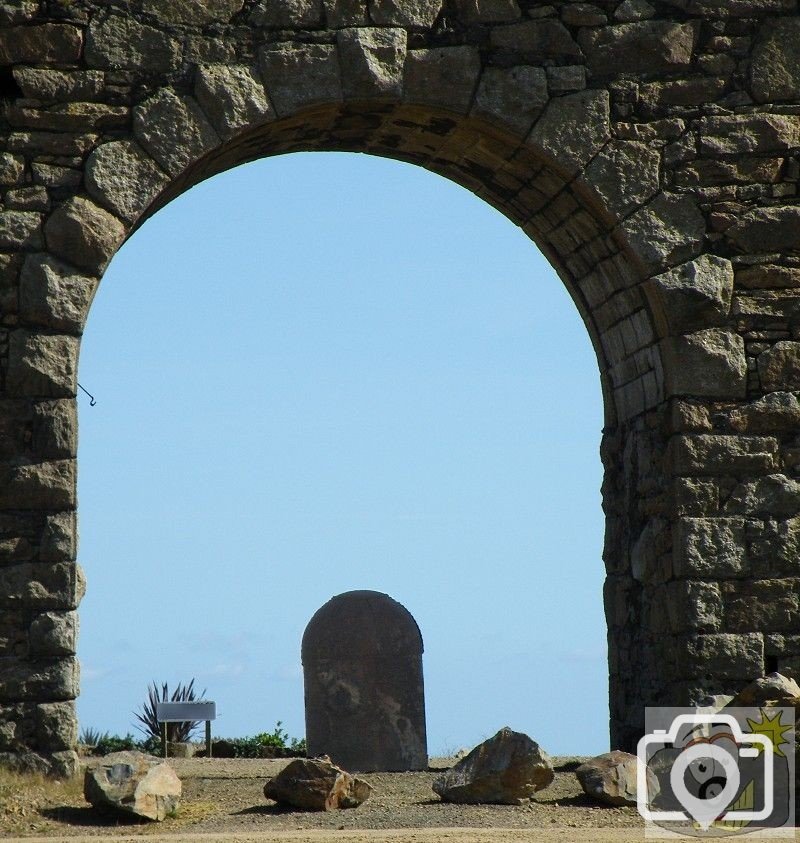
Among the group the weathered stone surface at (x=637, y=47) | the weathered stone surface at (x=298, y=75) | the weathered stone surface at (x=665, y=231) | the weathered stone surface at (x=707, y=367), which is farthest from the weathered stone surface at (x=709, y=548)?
the weathered stone surface at (x=298, y=75)

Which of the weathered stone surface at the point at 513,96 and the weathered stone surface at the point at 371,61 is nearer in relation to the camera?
the weathered stone surface at the point at 371,61

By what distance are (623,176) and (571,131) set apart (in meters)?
0.40

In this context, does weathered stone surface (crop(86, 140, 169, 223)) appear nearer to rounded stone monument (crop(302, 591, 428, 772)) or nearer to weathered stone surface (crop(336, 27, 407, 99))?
weathered stone surface (crop(336, 27, 407, 99))

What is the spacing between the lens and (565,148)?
8.77 m

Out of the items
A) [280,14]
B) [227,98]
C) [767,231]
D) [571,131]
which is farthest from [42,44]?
[767,231]

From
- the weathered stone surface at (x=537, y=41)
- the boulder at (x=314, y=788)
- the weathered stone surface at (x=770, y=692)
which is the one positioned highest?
the weathered stone surface at (x=537, y=41)

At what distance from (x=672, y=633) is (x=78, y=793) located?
11.0ft

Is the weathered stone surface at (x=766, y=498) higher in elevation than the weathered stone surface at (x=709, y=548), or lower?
higher

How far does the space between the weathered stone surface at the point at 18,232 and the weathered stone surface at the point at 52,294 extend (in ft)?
0.28

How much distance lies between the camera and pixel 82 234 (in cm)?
824

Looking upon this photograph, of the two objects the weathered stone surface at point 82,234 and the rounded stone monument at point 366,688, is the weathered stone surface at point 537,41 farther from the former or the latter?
the rounded stone monument at point 366,688

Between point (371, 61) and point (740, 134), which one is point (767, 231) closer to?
point (740, 134)

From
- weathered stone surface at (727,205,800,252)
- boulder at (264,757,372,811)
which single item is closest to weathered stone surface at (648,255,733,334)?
weathered stone surface at (727,205,800,252)

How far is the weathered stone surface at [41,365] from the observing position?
8109mm
